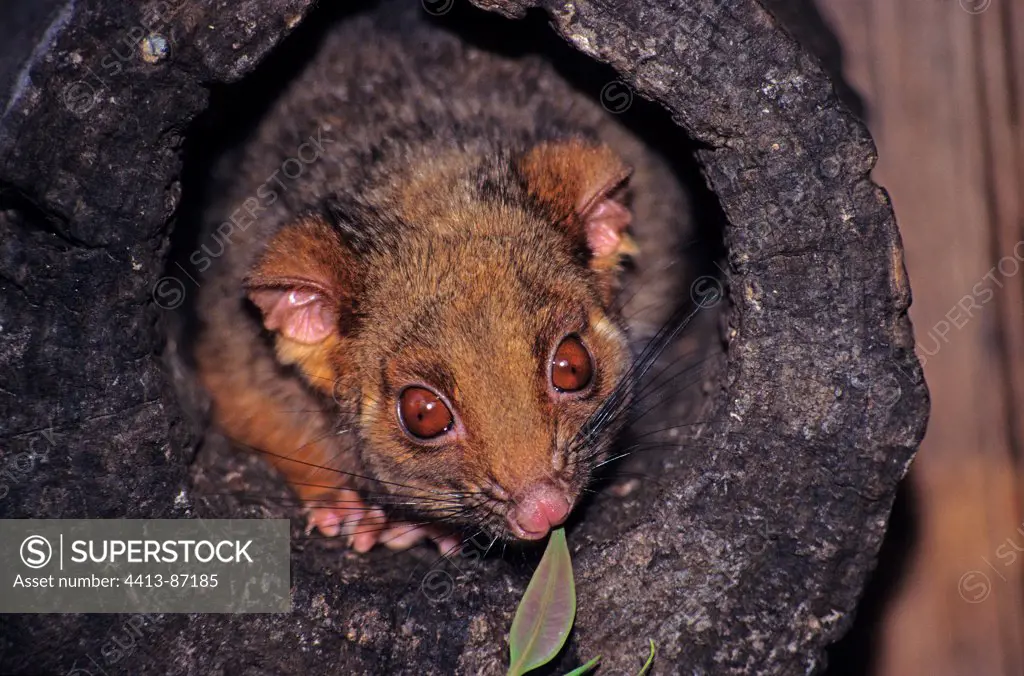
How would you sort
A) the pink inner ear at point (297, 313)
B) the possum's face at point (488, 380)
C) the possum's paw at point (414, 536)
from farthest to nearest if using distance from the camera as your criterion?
the possum's paw at point (414, 536) → the pink inner ear at point (297, 313) → the possum's face at point (488, 380)

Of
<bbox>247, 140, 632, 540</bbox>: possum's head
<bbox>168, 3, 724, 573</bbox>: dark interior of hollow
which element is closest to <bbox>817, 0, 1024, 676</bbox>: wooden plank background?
<bbox>168, 3, 724, 573</bbox>: dark interior of hollow

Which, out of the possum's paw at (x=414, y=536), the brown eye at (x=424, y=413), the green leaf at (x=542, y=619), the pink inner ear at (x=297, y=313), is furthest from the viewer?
the possum's paw at (x=414, y=536)

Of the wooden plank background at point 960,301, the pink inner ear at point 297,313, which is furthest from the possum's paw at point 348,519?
the wooden plank background at point 960,301

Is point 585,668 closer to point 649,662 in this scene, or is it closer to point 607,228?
point 649,662

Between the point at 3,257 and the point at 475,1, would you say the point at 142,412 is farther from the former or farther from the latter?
the point at 475,1

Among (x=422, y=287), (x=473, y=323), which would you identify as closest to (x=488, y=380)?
(x=473, y=323)

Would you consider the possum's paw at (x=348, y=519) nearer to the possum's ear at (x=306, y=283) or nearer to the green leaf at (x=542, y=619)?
the possum's ear at (x=306, y=283)

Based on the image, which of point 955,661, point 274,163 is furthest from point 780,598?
point 274,163
